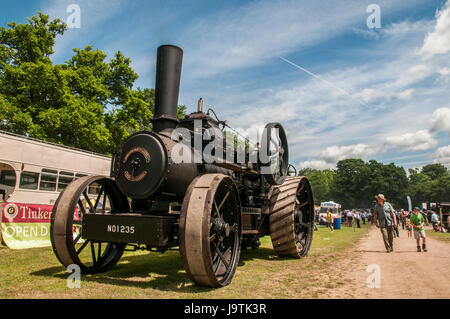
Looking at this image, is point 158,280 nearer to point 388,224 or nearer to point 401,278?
point 401,278

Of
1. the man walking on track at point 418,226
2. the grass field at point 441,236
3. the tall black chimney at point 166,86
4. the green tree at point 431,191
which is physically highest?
the green tree at point 431,191

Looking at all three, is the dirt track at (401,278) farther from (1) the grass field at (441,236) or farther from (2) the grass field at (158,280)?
(1) the grass field at (441,236)

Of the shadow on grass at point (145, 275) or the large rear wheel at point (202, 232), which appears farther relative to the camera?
the shadow on grass at point (145, 275)

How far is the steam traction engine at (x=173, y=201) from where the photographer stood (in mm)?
3771

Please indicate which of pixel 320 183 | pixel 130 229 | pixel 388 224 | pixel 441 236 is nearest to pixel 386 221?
pixel 388 224

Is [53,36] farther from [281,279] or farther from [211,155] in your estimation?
[281,279]

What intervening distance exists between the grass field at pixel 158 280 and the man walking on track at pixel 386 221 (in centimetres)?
260

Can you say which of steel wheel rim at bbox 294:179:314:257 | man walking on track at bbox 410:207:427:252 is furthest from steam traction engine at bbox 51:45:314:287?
man walking on track at bbox 410:207:427:252

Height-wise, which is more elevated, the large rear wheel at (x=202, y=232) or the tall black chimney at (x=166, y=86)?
the tall black chimney at (x=166, y=86)

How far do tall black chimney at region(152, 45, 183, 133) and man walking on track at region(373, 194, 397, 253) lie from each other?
6408 millimetres

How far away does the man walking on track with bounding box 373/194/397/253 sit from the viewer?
809cm

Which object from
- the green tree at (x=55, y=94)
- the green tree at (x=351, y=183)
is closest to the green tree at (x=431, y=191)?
the green tree at (x=351, y=183)

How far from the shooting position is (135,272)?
198 inches
